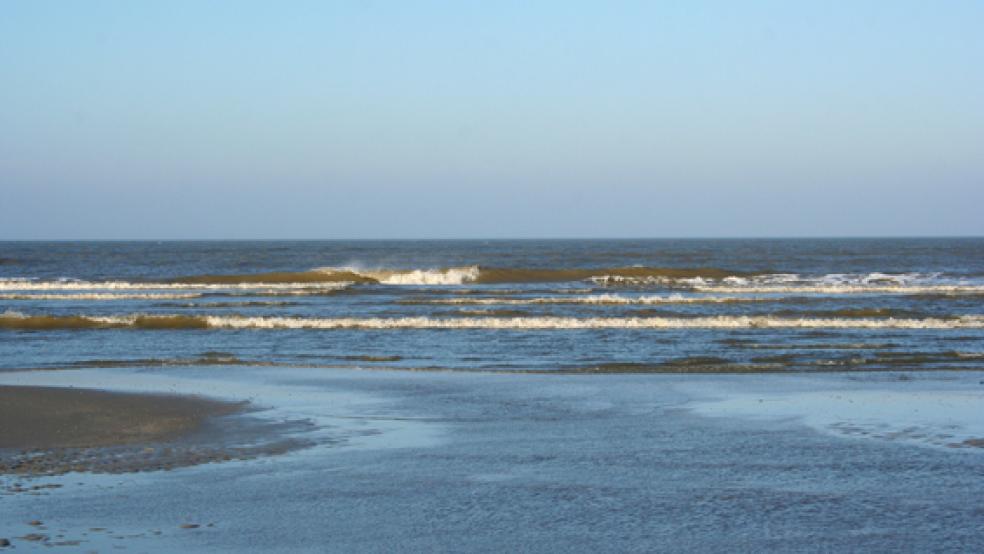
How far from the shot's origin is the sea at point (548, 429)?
754cm

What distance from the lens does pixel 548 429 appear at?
11.9m

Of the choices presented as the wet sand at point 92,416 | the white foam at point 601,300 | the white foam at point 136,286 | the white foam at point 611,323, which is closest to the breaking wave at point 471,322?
the white foam at point 611,323

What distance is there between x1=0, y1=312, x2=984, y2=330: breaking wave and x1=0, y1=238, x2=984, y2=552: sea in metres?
0.12

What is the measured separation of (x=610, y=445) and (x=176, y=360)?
12.2m

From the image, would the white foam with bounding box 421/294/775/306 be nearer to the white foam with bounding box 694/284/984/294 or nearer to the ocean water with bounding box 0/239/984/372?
the ocean water with bounding box 0/239/984/372

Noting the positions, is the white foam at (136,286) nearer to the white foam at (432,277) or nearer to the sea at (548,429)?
the white foam at (432,277)

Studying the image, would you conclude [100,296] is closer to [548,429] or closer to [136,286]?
[136,286]

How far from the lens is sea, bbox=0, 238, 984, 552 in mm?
7539

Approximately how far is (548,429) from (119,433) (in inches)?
191

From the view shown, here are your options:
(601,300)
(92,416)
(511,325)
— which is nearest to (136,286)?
(601,300)

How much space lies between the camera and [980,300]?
36500 mm

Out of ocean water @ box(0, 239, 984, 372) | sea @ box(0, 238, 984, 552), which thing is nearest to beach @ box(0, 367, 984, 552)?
sea @ box(0, 238, 984, 552)

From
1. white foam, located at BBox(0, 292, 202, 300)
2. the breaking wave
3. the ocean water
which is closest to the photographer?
the ocean water

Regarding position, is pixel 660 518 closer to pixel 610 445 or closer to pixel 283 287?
pixel 610 445
